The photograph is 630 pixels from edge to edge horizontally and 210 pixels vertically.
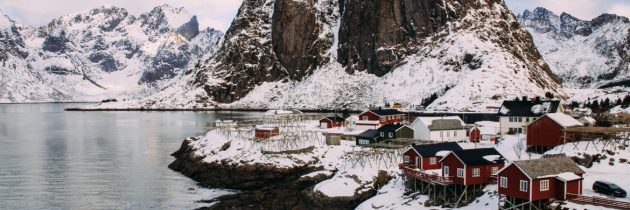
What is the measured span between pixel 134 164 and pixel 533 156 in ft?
194

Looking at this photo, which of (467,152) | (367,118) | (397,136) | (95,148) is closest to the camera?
(467,152)

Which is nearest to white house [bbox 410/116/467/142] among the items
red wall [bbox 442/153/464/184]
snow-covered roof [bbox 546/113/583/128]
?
snow-covered roof [bbox 546/113/583/128]

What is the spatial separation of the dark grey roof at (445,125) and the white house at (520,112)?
626cm

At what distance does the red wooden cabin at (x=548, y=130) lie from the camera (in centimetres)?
6316

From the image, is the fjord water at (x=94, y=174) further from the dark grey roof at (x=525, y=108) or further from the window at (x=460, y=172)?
the dark grey roof at (x=525, y=108)

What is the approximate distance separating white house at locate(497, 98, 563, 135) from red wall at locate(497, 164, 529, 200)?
3955cm

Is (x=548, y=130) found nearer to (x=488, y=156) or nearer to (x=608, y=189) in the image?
(x=488, y=156)

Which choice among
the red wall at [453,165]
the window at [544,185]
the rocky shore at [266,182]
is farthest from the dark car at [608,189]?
the rocky shore at [266,182]

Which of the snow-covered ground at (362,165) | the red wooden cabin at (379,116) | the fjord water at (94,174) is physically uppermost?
the red wooden cabin at (379,116)

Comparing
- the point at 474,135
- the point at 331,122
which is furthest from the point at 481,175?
the point at 331,122

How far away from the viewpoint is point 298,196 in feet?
215

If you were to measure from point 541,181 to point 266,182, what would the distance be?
36.4 meters

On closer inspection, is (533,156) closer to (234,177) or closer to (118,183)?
(234,177)

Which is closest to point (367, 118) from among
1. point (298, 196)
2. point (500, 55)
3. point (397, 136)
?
point (397, 136)
